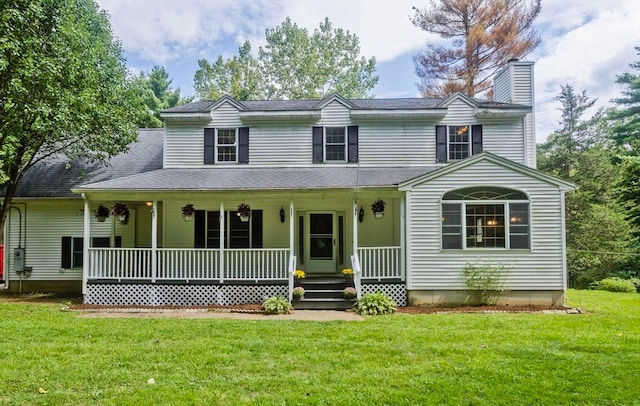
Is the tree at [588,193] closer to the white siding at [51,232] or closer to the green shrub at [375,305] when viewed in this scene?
the green shrub at [375,305]

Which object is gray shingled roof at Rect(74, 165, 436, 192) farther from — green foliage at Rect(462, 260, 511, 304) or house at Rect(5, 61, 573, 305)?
green foliage at Rect(462, 260, 511, 304)

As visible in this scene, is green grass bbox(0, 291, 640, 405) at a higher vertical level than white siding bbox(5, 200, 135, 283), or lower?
lower

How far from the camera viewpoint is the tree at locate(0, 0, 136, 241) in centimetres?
944

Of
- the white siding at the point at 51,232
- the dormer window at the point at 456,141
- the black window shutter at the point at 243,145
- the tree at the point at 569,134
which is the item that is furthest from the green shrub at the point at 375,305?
the tree at the point at 569,134

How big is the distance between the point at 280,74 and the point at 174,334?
22840mm

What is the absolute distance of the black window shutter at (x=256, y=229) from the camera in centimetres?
1210

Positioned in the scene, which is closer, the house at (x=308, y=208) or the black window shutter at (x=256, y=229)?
the house at (x=308, y=208)

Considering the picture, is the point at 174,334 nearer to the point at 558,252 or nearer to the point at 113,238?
the point at 113,238

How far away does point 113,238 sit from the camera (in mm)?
11984

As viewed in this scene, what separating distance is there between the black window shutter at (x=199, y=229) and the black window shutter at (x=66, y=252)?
4.31 metres

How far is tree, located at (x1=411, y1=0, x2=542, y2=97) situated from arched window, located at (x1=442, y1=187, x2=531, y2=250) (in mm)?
15314

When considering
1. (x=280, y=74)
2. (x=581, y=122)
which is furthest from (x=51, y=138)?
(x=581, y=122)

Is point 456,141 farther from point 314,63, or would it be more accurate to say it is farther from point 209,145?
point 314,63

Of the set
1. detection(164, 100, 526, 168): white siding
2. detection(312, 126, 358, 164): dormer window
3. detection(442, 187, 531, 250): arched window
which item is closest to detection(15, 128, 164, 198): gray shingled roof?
detection(164, 100, 526, 168): white siding
